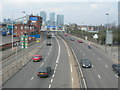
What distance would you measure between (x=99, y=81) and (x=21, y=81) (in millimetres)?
10131

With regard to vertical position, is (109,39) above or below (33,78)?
above

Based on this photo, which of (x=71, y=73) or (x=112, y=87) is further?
(x=71, y=73)

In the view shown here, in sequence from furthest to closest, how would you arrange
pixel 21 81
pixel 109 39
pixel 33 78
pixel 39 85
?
pixel 109 39
pixel 33 78
pixel 21 81
pixel 39 85

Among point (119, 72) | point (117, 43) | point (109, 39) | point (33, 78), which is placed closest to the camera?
point (33, 78)

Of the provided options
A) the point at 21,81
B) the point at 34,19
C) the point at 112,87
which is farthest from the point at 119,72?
the point at 34,19

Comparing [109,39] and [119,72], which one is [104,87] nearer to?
[119,72]

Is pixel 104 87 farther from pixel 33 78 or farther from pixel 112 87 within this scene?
pixel 33 78

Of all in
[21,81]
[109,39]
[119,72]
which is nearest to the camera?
[21,81]

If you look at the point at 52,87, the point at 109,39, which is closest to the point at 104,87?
the point at 52,87

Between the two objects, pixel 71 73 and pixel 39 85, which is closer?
pixel 39 85

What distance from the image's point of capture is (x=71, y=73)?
28047mm

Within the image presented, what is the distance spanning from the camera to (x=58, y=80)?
2402cm

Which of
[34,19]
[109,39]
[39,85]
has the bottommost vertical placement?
[39,85]

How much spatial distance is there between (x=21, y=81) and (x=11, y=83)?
1405mm
